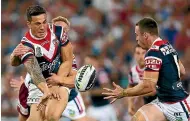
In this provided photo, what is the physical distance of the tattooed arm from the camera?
8.60m

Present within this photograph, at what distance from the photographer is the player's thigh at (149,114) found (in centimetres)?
909

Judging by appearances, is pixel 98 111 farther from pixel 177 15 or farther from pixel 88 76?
pixel 88 76

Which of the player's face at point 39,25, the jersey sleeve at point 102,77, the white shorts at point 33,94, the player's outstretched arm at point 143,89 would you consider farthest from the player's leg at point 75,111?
the jersey sleeve at point 102,77

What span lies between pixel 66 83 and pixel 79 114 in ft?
4.12

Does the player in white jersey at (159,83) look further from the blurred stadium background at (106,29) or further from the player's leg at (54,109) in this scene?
the blurred stadium background at (106,29)

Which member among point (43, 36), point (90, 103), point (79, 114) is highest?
point (43, 36)

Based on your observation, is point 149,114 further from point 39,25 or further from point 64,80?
point 39,25

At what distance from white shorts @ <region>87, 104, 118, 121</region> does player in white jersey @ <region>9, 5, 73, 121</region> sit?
4.96 metres

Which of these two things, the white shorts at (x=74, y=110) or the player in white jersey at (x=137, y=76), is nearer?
the white shorts at (x=74, y=110)

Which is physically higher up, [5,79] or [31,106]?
[31,106]

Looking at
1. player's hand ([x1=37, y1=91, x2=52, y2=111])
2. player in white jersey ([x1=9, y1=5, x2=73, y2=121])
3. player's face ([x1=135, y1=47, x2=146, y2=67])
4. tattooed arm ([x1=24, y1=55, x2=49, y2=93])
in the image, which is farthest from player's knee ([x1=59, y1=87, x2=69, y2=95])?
player's face ([x1=135, y1=47, x2=146, y2=67])

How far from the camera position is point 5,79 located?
15.8 metres

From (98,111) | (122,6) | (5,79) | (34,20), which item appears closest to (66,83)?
(34,20)

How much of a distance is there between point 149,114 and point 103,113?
505 cm
